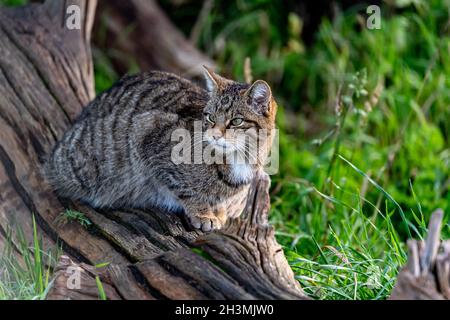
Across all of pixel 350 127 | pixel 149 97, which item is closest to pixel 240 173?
pixel 149 97

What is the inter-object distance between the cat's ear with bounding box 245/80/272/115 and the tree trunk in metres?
0.60

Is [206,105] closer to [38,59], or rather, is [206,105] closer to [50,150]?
[50,150]

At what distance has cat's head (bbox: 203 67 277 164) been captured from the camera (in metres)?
4.04

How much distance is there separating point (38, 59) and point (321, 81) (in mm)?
3015

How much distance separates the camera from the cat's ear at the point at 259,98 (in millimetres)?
4039

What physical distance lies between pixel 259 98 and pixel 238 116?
15cm

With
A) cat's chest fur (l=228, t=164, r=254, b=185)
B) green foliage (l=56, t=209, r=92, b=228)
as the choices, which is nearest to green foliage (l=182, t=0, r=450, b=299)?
cat's chest fur (l=228, t=164, r=254, b=185)

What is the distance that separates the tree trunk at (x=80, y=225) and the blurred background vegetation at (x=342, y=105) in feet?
1.88

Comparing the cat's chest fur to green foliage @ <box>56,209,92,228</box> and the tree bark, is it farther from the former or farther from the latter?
the tree bark

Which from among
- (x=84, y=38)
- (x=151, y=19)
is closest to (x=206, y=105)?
(x=84, y=38)

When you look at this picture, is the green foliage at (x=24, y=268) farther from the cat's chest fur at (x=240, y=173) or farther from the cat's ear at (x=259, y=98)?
the cat's ear at (x=259, y=98)

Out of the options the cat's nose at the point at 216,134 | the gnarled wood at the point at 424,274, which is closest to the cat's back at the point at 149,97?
the cat's nose at the point at 216,134

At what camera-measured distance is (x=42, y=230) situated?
4.14 meters

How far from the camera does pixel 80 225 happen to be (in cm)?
419
